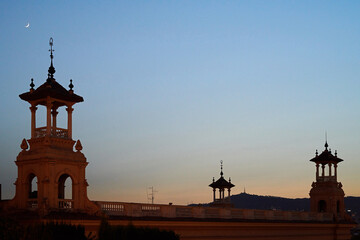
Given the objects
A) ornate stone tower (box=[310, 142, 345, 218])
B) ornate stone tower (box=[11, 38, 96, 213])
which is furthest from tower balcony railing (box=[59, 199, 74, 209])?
ornate stone tower (box=[310, 142, 345, 218])

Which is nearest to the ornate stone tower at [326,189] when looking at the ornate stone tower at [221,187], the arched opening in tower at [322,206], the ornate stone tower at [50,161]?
the arched opening in tower at [322,206]

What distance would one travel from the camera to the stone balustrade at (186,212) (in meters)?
31.6

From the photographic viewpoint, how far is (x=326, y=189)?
2255 inches

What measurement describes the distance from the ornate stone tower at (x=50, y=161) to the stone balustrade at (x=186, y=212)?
148cm

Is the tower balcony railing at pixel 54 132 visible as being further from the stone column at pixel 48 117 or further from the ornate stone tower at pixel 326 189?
the ornate stone tower at pixel 326 189

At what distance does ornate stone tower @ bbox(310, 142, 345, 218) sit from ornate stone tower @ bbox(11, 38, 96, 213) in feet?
104

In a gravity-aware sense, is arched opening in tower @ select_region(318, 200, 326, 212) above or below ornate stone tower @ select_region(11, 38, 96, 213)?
below

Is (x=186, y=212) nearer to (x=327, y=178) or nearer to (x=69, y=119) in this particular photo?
(x=69, y=119)

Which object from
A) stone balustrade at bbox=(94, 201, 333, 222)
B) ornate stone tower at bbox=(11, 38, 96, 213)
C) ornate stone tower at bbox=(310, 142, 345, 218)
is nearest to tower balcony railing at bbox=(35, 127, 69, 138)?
ornate stone tower at bbox=(11, 38, 96, 213)

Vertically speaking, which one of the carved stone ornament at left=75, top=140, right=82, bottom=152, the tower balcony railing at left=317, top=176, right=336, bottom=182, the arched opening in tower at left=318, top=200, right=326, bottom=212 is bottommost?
the arched opening in tower at left=318, top=200, right=326, bottom=212

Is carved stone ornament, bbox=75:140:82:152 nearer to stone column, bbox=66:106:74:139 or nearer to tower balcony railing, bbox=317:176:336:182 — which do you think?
stone column, bbox=66:106:74:139

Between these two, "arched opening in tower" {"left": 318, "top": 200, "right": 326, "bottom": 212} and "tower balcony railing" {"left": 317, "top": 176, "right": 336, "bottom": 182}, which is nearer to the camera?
"tower balcony railing" {"left": 317, "top": 176, "right": 336, "bottom": 182}

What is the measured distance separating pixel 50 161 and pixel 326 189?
33770mm

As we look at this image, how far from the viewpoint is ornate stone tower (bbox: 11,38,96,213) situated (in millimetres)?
29359
